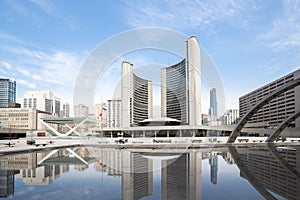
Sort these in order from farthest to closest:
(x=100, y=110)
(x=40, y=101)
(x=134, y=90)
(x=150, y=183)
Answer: (x=40, y=101) → (x=100, y=110) → (x=134, y=90) → (x=150, y=183)

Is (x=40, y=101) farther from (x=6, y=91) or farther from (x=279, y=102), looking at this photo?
(x=279, y=102)

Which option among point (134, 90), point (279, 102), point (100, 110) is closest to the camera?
point (134, 90)

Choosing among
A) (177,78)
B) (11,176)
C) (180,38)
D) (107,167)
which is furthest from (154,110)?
(11,176)

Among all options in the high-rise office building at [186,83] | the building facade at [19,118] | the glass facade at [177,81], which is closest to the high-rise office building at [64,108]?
the building facade at [19,118]

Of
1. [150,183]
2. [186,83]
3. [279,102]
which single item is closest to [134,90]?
[186,83]

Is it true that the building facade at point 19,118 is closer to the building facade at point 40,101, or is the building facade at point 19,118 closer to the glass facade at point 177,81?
the building facade at point 40,101

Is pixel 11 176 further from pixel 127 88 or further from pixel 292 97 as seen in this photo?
pixel 292 97

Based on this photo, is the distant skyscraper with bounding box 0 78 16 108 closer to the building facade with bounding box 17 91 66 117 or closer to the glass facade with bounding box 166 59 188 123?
the building facade with bounding box 17 91 66 117

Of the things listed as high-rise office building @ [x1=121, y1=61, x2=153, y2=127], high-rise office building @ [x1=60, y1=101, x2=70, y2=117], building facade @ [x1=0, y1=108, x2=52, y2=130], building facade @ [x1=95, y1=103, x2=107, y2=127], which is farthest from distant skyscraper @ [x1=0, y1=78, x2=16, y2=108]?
high-rise office building @ [x1=121, y1=61, x2=153, y2=127]

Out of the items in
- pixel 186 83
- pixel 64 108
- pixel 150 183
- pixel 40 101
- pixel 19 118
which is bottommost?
pixel 150 183
